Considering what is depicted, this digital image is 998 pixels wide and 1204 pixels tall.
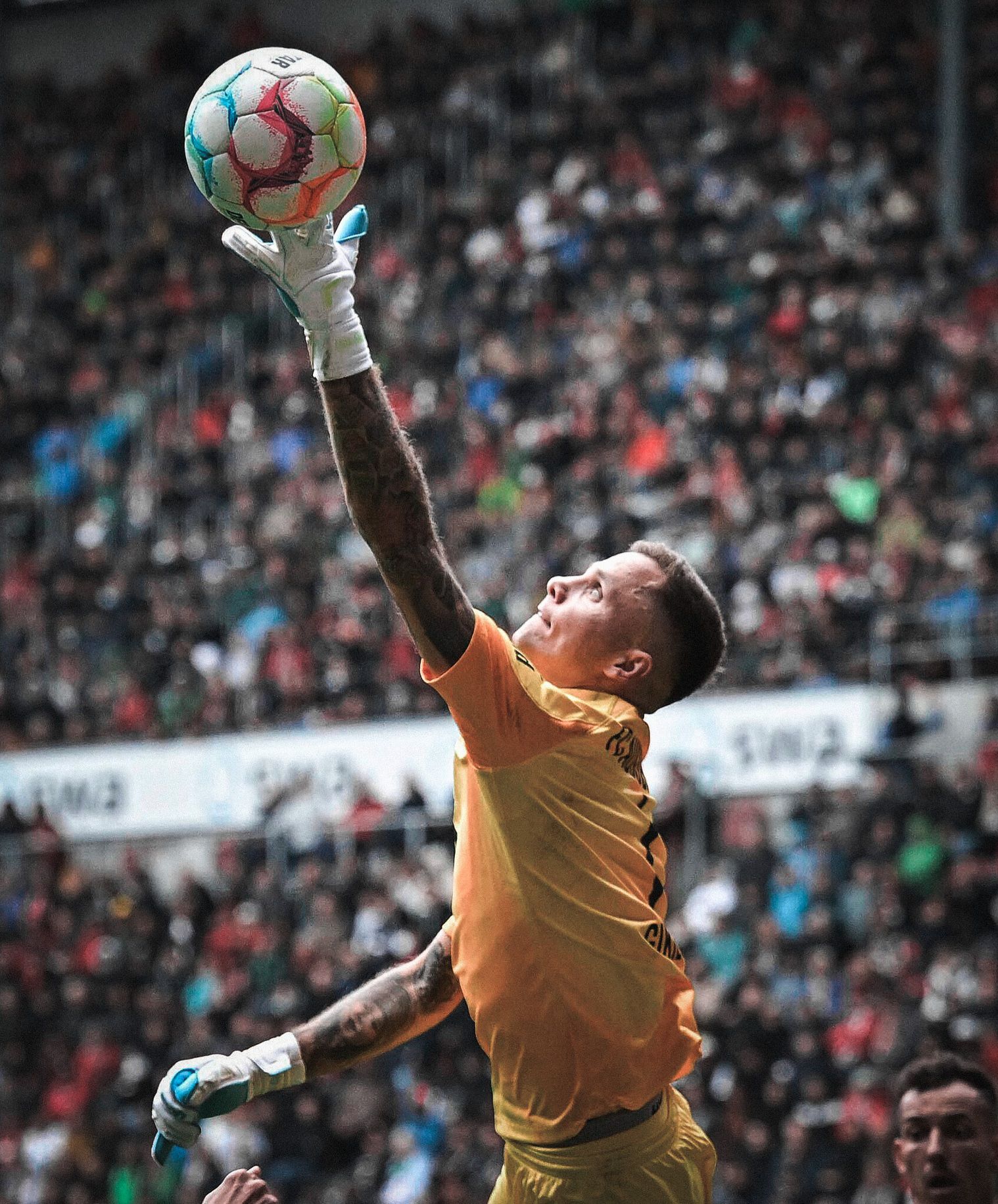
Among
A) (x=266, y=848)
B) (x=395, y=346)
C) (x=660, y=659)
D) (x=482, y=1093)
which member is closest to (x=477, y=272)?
(x=395, y=346)

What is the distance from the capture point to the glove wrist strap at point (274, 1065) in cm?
448

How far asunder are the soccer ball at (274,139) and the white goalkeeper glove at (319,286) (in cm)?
4

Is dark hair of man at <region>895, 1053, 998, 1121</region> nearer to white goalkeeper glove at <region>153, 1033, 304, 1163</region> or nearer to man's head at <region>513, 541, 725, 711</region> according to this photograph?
man's head at <region>513, 541, 725, 711</region>

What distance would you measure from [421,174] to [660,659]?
1999 centimetres

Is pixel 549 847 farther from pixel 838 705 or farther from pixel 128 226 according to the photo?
pixel 128 226

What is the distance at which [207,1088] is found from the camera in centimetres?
431

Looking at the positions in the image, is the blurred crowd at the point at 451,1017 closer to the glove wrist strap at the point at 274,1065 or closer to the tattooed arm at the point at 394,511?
the glove wrist strap at the point at 274,1065

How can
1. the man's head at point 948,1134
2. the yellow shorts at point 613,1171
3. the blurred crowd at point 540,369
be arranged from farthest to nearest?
the blurred crowd at point 540,369 → the man's head at point 948,1134 → the yellow shorts at point 613,1171

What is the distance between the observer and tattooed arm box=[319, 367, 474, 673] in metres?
3.89

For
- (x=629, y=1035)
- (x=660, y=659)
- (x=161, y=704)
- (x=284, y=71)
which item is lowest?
(x=161, y=704)

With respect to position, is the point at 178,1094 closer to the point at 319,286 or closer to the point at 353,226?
the point at 319,286

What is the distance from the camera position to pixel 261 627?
19375 mm

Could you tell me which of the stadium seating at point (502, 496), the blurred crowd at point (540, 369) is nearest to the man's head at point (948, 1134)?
the stadium seating at point (502, 496)

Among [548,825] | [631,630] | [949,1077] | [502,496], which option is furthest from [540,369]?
[548,825]
